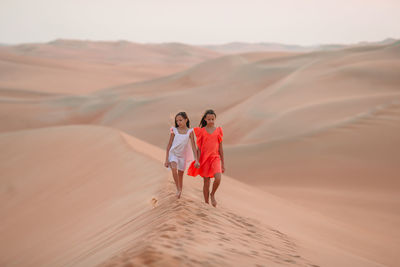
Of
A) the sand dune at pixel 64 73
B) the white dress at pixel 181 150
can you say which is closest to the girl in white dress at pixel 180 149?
the white dress at pixel 181 150

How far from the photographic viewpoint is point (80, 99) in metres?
30.7

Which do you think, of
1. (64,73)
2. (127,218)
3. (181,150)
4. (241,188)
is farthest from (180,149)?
(64,73)

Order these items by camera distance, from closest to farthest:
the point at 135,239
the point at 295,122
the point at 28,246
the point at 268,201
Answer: the point at 135,239, the point at 28,246, the point at 268,201, the point at 295,122

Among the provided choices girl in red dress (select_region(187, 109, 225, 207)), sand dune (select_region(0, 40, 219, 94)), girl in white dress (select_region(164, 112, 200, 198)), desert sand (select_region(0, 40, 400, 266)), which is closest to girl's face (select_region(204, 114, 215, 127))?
girl in red dress (select_region(187, 109, 225, 207))

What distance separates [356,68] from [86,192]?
656 inches

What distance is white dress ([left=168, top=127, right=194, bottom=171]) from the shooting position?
430 centimetres

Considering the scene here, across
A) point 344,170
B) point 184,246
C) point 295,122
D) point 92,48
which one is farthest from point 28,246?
point 92,48

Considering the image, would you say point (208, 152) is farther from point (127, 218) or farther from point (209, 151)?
point (127, 218)

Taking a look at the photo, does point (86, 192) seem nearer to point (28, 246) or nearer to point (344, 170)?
point (28, 246)

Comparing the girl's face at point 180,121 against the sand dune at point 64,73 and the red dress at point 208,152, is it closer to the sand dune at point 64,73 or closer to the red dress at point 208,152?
the red dress at point 208,152

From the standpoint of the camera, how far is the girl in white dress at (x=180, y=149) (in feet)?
14.1

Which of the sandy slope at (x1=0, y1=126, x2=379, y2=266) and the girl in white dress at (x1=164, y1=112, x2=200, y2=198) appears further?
the girl in white dress at (x1=164, y1=112, x2=200, y2=198)

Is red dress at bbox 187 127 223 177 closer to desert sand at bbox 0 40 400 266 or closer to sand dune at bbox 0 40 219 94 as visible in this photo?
desert sand at bbox 0 40 400 266

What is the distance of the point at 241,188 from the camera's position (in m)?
7.73
